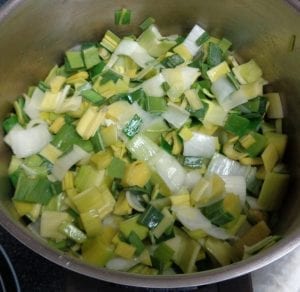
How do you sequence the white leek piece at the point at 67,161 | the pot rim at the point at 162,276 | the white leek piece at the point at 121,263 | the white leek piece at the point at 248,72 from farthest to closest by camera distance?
the white leek piece at the point at 248,72 → the white leek piece at the point at 67,161 → the white leek piece at the point at 121,263 → the pot rim at the point at 162,276

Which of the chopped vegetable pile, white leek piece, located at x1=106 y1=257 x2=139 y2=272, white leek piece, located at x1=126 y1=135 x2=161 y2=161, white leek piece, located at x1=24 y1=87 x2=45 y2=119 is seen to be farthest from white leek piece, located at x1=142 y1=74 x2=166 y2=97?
white leek piece, located at x1=106 y1=257 x2=139 y2=272

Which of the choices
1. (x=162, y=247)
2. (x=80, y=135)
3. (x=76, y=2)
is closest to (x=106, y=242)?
(x=162, y=247)

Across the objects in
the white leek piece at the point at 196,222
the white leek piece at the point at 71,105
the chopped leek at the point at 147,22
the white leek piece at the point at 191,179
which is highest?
the chopped leek at the point at 147,22

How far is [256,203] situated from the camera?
0.93m

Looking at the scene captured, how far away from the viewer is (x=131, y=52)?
1040 mm

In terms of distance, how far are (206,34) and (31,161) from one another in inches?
18.0

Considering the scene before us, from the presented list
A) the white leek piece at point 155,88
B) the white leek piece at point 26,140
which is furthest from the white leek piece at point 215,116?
the white leek piece at point 26,140

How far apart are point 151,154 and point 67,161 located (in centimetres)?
16

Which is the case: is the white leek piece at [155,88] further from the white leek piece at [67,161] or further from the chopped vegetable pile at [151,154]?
the white leek piece at [67,161]

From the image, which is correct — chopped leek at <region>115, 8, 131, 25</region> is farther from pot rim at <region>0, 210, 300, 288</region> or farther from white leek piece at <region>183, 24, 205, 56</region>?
pot rim at <region>0, 210, 300, 288</region>

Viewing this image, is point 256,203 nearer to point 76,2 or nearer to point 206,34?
point 206,34

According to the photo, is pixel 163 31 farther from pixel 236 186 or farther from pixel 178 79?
pixel 236 186

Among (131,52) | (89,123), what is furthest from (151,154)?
(131,52)

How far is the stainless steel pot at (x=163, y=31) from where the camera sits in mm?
910
